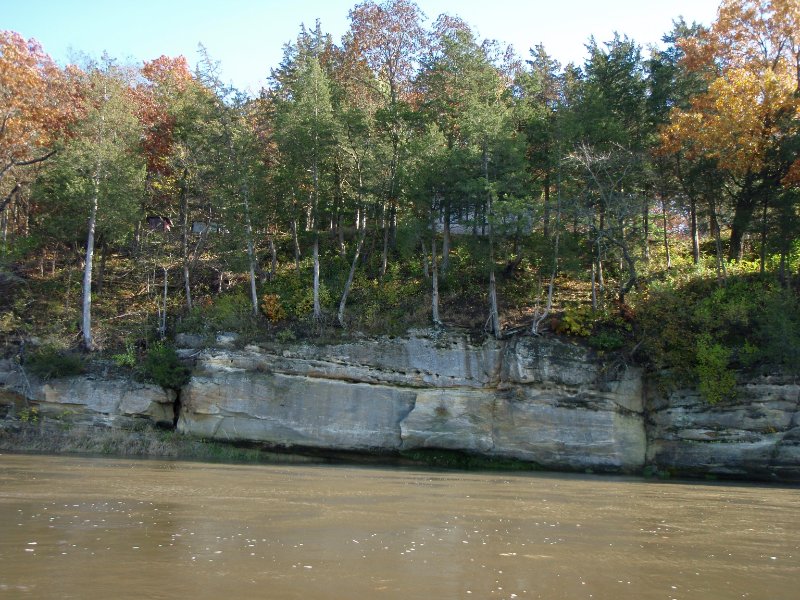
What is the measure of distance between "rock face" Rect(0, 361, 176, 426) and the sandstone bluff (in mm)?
38

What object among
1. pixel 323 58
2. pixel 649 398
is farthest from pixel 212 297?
pixel 649 398

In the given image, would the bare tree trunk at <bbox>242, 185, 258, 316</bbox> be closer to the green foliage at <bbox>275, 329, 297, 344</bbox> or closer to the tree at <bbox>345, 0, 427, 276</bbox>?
the green foliage at <bbox>275, 329, 297, 344</bbox>

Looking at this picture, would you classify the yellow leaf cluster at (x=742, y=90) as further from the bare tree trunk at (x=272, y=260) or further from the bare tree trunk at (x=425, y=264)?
the bare tree trunk at (x=272, y=260)

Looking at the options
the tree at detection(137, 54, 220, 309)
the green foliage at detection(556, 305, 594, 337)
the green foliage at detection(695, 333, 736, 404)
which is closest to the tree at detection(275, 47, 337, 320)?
the tree at detection(137, 54, 220, 309)

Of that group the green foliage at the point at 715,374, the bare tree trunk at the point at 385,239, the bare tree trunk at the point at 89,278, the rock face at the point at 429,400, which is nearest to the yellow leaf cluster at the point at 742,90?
the green foliage at the point at 715,374

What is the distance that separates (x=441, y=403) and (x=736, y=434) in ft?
31.3

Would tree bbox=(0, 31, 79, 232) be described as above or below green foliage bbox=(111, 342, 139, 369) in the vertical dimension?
above

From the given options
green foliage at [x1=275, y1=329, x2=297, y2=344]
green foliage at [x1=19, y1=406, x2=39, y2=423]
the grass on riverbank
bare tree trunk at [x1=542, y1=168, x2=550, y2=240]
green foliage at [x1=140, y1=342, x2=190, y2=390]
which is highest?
bare tree trunk at [x1=542, y1=168, x2=550, y2=240]

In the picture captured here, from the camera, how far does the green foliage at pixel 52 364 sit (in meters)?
24.4

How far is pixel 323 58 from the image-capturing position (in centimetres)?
3422

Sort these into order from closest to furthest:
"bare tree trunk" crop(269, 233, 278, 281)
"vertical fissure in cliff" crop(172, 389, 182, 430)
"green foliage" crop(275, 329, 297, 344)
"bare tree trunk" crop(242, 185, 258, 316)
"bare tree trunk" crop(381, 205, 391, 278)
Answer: "green foliage" crop(275, 329, 297, 344) → "vertical fissure in cliff" crop(172, 389, 182, 430) → "bare tree trunk" crop(242, 185, 258, 316) → "bare tree trunk" crop(381, 205, 391, 278) → "bare tree trunk" crop(269, 233, 278, 281)

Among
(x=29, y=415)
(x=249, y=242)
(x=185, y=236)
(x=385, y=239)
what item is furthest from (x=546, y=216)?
(x=29, y=415)

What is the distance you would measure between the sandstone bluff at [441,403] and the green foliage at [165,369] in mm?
526

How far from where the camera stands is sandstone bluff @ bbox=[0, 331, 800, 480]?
2202cm
